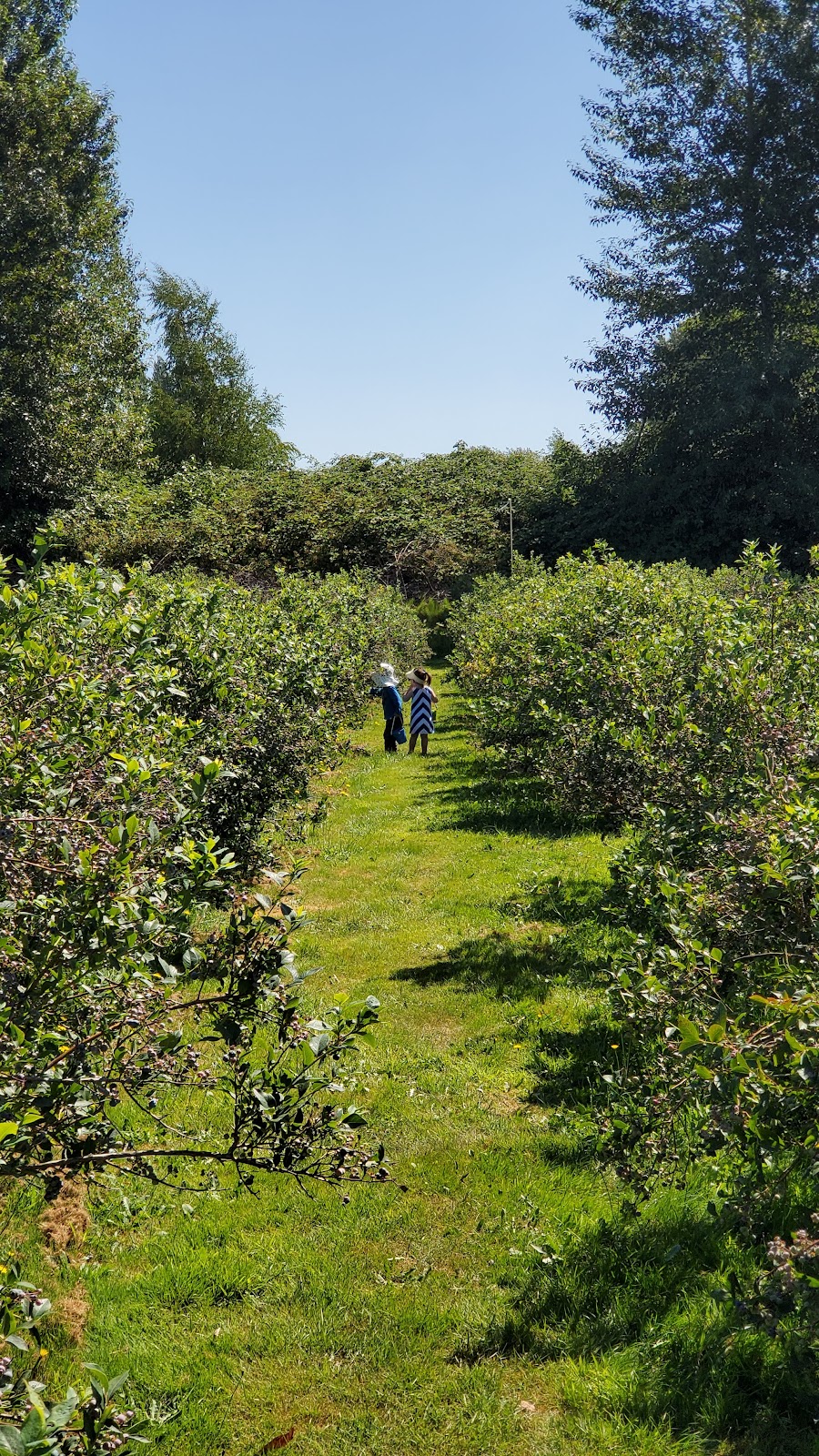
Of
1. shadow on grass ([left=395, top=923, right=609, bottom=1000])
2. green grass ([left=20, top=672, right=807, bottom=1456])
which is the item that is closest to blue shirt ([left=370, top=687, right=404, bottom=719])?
shadow on grass ([left=395, top=923, right=609, bottom=1000])

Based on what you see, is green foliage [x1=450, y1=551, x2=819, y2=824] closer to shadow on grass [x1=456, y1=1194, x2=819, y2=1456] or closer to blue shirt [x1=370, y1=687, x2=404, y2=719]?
shadow on grass [x1=456, y1=1194, x2=819, y2=1456]

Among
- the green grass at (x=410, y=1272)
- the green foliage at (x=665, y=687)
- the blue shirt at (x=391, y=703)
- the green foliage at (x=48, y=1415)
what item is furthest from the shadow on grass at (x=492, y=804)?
the green foliage at (x=48, y=1415)

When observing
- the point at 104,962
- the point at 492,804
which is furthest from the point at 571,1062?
the point at 492,804

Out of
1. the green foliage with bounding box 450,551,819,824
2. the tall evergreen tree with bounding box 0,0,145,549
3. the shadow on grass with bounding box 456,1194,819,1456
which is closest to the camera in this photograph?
the shadow on grass with bounding box 456,1194,819,1456

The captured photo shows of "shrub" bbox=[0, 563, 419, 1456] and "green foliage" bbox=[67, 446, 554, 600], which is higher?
"green foliage" bbox=[67, 446, 554, 600]

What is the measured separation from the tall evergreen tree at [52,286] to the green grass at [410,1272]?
23.3 m

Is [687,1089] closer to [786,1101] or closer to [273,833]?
[786,1101]

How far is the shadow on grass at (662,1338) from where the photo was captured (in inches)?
139

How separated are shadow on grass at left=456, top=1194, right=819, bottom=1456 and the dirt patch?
1.88 metres

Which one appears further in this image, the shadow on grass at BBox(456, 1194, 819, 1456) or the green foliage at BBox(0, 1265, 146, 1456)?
the shadow on grass at BBox(456, 1194, 819, 1456)

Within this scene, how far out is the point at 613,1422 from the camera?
3.53m

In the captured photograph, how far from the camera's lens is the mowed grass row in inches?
141

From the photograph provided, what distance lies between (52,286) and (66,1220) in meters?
27.0

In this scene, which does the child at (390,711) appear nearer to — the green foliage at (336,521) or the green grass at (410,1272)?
the green grass at (410,1272)
